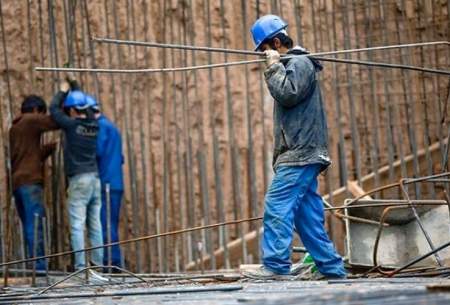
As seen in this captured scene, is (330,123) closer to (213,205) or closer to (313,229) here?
(213,205)

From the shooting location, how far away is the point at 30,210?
603 inches

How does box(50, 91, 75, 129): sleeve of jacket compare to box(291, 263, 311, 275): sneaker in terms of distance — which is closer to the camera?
box(291, 263, 311, 275): sneaker

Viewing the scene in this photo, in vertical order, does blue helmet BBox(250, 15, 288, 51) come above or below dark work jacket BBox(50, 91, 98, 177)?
above

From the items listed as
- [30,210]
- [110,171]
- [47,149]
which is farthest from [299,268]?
[47,149]

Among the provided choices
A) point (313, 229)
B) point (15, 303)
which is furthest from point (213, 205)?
point (15, 303)

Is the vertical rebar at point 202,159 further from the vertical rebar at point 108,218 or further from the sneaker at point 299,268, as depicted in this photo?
the sneaker at point 299,268

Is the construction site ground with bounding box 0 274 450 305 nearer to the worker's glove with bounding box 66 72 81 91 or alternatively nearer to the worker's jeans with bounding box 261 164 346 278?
the worker's jeans with bounding box 261 164 346 278

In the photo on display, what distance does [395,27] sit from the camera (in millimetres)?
15273

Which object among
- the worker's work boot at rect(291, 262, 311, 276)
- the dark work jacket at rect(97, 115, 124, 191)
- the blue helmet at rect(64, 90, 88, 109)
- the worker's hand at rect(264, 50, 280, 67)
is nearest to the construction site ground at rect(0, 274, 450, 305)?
the worker's work boot at rect(291, 262, 311, 276)

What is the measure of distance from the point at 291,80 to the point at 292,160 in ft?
Result: 1.89

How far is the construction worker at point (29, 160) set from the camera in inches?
602

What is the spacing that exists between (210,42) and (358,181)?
201cm

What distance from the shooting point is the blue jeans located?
15227 mm

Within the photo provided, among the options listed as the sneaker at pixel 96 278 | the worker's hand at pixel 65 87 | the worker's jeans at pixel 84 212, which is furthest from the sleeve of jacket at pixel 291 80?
the worker's hand at pixel 65 87
